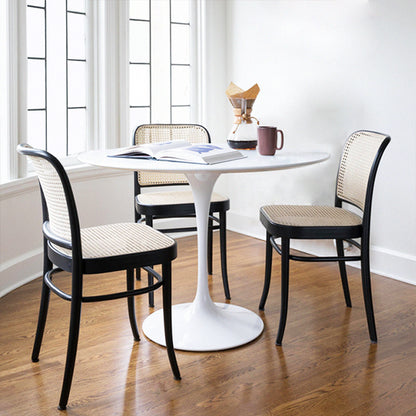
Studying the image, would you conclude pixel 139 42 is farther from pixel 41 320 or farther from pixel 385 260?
pixel 41 320

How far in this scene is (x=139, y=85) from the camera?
3965mm

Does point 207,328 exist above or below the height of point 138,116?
below

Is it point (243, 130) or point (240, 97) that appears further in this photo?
point (240, 97)

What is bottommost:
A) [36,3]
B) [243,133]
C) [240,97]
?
[243,133]

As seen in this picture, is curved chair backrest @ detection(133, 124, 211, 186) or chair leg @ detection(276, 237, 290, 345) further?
curved chair backrest @ detection(133, 124, 211, 186)

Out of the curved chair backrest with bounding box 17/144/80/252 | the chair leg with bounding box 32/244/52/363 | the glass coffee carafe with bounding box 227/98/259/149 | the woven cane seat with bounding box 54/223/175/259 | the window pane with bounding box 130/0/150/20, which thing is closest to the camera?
the curved chair backrest with bounding box 17/144/80/252

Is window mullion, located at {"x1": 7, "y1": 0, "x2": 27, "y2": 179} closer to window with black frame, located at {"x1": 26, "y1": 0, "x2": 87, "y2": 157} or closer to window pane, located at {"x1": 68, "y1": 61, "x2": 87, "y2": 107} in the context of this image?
window with black frame, located at {"x1": 26, "y1": 0, "x2": 87, "y2": 157}

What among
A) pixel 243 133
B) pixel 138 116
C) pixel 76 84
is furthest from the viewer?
pixel 138 116

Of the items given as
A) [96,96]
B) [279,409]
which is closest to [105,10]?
[96,96]

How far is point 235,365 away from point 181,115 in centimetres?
Answer: 240

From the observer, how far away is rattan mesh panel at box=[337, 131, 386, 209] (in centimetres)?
243

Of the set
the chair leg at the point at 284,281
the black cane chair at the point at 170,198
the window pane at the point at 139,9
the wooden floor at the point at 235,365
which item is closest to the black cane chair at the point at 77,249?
the wooden floor at the point at 235,365

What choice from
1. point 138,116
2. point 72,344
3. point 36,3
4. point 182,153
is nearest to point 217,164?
point 182,153

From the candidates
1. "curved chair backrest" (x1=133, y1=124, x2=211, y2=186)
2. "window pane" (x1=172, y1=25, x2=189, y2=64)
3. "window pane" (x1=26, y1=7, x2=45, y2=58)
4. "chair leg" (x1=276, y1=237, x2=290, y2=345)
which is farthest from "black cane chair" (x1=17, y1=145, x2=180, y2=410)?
"window pane" (x1=172, y1=25, x2=189, y2=64)
